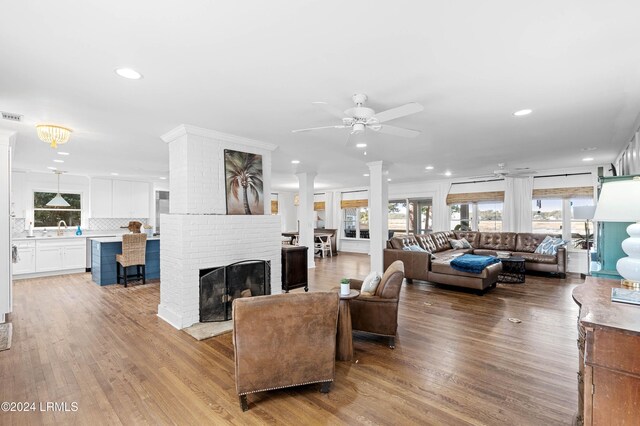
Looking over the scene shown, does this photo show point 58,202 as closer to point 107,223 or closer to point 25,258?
point 107,223

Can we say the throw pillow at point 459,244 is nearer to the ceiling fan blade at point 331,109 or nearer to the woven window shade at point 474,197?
the woven window shade at point 474,197

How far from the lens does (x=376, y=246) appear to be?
21.4 ft

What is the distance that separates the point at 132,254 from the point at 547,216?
9.81 m

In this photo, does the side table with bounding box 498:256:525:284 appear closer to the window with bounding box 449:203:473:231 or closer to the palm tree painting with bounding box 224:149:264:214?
the window with bounding box 449:203:473:231

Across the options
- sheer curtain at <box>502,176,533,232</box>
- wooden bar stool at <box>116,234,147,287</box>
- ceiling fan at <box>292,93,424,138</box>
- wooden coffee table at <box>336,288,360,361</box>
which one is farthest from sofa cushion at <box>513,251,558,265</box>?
wooden bar stool at <box>116,234,147,287</box>

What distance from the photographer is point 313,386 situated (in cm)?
255

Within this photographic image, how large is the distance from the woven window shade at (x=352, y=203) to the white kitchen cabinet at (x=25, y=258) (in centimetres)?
890

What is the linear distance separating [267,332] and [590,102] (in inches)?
151

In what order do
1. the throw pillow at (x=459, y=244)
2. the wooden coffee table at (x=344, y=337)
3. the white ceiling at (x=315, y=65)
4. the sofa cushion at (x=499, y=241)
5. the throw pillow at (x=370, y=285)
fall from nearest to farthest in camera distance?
the white ceiling at (x=315, y=65) < the wooden coffee table at (x=344, y=337) < the throw pillow at (x=370, y=285) < the sofa cushion at (x=499, y=241) < the throw pillow at (x=459, y=244)

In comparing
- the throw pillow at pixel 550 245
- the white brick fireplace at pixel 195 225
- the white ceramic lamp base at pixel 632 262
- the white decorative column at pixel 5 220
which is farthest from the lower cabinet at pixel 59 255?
the throw pillow at pixel 550 245

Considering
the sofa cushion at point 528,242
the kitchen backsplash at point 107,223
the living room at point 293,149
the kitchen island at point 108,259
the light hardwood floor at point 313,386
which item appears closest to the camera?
the living room at point 293,149

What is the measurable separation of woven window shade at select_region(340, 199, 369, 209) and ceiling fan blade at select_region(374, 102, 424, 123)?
851cm

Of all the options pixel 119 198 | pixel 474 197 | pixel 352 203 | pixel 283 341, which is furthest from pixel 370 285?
pixel 352 203

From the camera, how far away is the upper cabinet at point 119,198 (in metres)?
8.13
